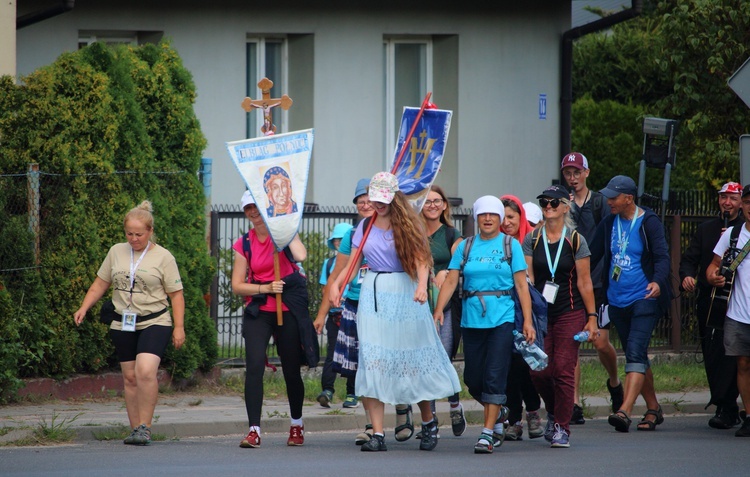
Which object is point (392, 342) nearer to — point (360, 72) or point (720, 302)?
point (720, 302)

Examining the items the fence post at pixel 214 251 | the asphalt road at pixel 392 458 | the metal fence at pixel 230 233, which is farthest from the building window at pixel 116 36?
the asphalt road at pixel 392 458

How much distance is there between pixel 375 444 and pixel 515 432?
1.46 m

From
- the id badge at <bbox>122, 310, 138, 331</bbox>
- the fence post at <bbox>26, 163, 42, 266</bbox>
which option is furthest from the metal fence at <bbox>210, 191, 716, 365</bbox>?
the id badge at <bbox>122, 310, 138, 331</bbox>

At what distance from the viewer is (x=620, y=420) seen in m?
10.4

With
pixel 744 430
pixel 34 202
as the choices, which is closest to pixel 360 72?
pixel 34 202

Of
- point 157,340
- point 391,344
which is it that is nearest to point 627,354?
point 391,344

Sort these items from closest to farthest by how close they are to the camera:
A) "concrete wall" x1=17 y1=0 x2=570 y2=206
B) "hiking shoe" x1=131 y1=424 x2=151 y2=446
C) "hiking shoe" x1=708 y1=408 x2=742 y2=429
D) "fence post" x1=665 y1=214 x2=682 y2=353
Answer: "hiking shoe" x1=131 y1=424 x2=151 y2=446
"hiking shoe" x1=708 y1=408 x2=742 y2=429
"fence post" x1=665 y1=214 x2=682 y2=353
"concrete wall" x1=17 y1=0 x2=570 y2=206

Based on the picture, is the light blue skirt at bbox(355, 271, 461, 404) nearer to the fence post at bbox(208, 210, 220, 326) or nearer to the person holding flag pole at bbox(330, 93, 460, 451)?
the person holding flag pole at bbox(330, 93, 460, 451)

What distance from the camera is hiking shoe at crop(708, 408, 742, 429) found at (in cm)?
1093

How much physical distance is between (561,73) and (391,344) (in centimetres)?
1008

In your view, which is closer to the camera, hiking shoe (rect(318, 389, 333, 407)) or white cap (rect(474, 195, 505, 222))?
white cap (rect(474, 195, 505, 222))

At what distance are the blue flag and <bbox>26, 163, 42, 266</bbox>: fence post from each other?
11.4 ft

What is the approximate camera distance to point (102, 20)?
16062 millimetres

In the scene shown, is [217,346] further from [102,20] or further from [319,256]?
[102,20]
